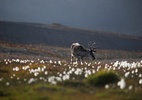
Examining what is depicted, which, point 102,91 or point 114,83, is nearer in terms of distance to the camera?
point 102,91

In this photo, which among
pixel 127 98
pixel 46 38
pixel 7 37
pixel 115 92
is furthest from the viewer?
pixel 46 38

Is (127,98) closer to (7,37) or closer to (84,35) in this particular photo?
(7,37)

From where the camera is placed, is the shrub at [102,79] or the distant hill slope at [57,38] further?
the distant hill slope at [57,38]

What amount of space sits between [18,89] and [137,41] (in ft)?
371

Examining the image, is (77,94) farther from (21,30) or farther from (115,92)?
(21,30)

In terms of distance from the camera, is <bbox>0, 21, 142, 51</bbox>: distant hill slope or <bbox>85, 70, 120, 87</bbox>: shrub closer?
<bbox>85, 70, 120, 87</bbox>: shrub

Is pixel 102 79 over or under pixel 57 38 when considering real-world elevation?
under

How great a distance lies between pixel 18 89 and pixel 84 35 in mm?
103832

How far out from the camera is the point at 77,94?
1468 cm

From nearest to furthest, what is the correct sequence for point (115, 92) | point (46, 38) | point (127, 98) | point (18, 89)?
point (127, 98), point (115, 92), point (18, 89), point (46, 38)

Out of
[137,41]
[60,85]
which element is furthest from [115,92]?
[137,41]

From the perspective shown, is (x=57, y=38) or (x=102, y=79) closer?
(x=102, y=79)

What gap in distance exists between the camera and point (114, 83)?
17500 millimetres

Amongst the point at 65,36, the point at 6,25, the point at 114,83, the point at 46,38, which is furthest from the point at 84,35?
the point at 114,83
